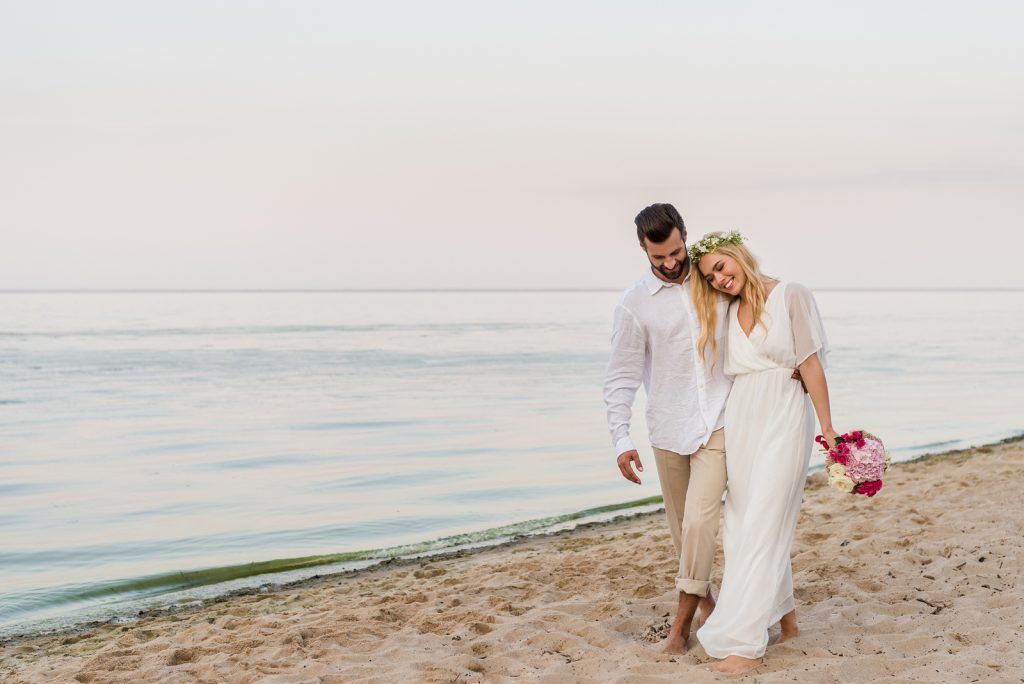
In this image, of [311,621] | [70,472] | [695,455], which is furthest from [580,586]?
[70,472]

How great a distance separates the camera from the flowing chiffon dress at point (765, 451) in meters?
4.41

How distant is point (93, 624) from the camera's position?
23.3 ft

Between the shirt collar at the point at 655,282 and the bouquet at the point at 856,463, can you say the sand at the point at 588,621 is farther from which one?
the shirt collar at the point at 655,282

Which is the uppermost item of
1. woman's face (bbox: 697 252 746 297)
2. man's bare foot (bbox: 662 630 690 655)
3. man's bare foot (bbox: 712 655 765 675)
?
woman's face (bbox: 697 252 746 297)

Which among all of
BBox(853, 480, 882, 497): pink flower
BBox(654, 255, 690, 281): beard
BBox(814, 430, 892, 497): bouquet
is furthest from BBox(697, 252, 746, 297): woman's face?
BBox(853, 480, 882, 497): pink flower

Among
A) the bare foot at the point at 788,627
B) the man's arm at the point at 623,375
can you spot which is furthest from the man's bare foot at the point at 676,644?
the man's arm at the point at 623,375

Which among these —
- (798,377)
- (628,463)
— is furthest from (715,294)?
(628,463)

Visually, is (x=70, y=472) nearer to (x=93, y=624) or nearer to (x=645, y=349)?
(x=93, y=624)

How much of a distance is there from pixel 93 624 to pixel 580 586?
3.54 metres

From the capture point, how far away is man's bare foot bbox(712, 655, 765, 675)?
14.4 ft

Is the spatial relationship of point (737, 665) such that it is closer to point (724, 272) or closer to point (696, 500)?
point (696, 500)

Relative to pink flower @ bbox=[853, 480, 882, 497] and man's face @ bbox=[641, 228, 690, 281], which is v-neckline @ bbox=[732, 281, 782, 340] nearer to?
man's face @ bbox=[641, 228, 690, 281]

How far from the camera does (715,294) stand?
458cm

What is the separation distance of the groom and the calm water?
186 inches
